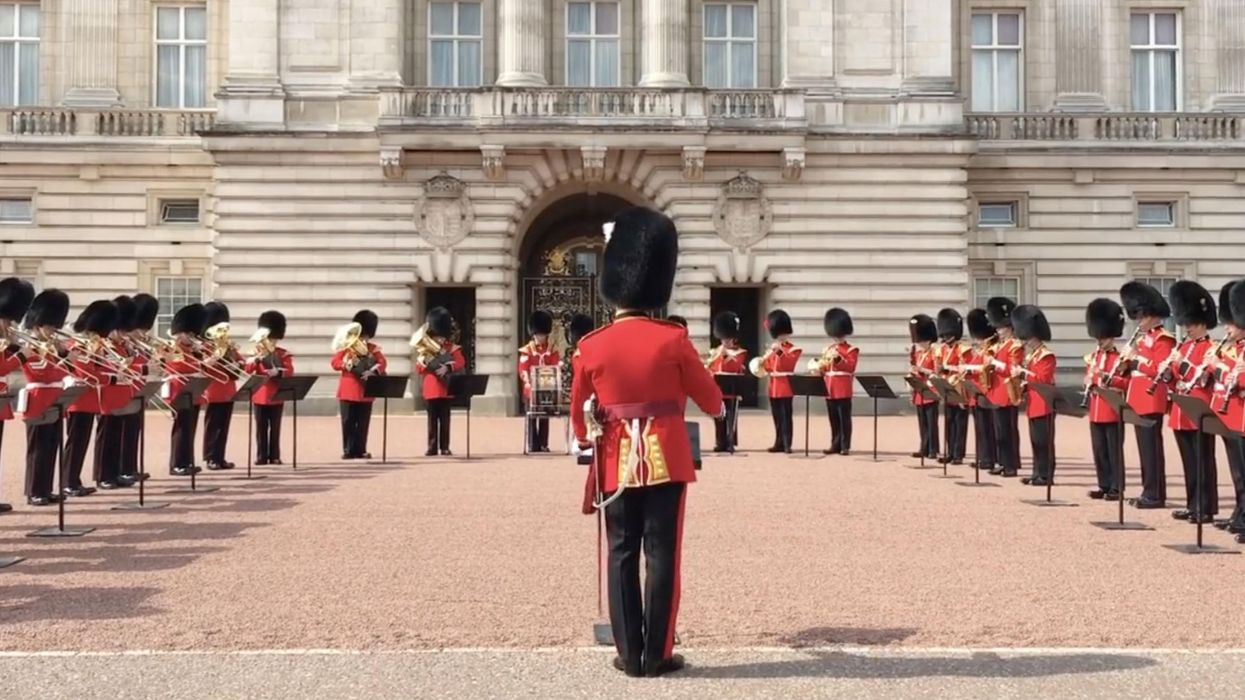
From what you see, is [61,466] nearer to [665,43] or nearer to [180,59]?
[665,43]

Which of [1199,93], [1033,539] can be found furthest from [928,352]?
[1199,93]

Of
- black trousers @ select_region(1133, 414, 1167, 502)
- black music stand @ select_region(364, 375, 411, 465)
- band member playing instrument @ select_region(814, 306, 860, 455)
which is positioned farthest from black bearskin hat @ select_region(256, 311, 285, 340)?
black trousers @ select_region(1133, 414, 1167, 502)

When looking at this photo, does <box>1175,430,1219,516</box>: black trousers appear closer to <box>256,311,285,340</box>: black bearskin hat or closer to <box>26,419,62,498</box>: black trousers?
<box>26,419,62,498</box>: black trousers

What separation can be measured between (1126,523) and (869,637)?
4.92 meters

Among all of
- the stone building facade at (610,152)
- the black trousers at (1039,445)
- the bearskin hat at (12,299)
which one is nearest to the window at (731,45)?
the stone building facade at (610,152)

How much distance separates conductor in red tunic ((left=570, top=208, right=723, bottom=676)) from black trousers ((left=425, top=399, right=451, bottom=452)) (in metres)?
11.1

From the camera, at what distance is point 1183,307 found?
10.9 m

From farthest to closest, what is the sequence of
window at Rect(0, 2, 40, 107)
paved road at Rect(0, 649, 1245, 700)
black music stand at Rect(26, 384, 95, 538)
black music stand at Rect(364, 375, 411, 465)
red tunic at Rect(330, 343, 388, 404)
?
window at Rect(0, 2, 40, 107) < red tunic at Rect(330, 343, 388, 404) < black music stand at Rect(364, 375, 411, 465) < black music stand at Rect(26, 384, 95, 538) < paved road at Rect(0, 649, 1245, 700)

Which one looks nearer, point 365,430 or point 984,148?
point 365,430

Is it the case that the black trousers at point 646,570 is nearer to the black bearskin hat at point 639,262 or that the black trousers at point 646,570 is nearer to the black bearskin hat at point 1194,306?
the black bearskin hat at point 639,262

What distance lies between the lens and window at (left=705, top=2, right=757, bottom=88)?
26.7 meters

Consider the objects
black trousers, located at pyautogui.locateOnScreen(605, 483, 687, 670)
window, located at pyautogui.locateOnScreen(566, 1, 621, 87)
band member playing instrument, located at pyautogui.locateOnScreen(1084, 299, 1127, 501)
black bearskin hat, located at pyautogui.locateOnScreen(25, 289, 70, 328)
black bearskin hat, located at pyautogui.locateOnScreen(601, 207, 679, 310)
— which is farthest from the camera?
window, located at pyautogui.locateOnScreen(566, 1, 621, 87)

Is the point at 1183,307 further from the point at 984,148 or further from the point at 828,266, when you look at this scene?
the point at 984,148

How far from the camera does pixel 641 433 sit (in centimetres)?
609
